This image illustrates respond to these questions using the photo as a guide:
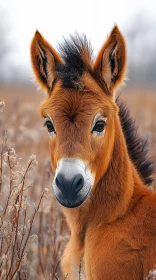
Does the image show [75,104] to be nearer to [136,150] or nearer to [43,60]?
[43,60]

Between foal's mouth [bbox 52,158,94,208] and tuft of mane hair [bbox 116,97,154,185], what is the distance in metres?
1.16

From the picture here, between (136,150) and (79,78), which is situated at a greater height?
(79,78)

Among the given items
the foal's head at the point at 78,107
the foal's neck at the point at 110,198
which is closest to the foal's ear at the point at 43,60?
the foal's head at the point at 78,107

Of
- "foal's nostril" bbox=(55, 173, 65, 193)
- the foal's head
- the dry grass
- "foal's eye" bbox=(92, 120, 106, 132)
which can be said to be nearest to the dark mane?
the foal's head

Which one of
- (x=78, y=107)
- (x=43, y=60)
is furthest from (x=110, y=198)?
(x=43, y=60)

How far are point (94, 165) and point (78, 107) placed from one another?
0.49 meters

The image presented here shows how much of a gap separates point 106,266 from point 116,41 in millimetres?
1916

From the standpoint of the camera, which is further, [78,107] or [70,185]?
[78,107]

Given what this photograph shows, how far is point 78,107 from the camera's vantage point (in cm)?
435

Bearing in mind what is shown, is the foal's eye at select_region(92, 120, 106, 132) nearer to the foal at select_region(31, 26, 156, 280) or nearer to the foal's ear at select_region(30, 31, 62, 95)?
the foal at select_region(31, 26, 156, 280)

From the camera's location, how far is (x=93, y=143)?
4.37m

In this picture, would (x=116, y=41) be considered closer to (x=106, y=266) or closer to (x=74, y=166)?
(x=74, y=166)

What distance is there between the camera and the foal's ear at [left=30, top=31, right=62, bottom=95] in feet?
15.8

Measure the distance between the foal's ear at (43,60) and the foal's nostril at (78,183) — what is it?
1164mm
